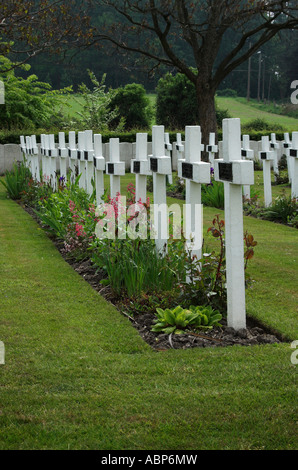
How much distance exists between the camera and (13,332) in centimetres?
481

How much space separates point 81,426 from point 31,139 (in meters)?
11.1

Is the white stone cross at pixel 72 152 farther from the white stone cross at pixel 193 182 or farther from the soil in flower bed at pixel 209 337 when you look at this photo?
the soil in flower bed at pixel 209 337

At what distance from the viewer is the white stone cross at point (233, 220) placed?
452 cm

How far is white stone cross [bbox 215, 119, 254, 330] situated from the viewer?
4516 mm

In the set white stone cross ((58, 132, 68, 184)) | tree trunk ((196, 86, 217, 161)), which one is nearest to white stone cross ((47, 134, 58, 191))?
white stone cross ((58, 132, 68, 184))

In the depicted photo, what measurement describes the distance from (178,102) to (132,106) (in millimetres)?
2133

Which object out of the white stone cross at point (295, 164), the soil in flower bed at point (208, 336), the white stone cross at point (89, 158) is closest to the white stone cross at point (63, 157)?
the white stone cross at point (89, 158)

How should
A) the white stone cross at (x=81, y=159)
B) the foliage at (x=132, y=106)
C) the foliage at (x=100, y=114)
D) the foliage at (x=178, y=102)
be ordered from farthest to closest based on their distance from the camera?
the foliage at (x=132, y=106) < the foliage at (x=178, y=102) < the foliage at (x=100, y=114) < the white stone cross at (x=81, y=159)

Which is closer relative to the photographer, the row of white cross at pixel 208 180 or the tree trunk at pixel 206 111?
the row of white cross at pixel 208 180

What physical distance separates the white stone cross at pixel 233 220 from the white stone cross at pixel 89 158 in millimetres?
3929

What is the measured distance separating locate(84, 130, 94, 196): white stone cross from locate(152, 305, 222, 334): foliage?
155 inches

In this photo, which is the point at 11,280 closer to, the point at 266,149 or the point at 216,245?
the point at 216,245

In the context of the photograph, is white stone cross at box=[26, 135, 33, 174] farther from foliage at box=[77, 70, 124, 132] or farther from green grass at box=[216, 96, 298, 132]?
green grass at box=[216, 96, 298, 132]
